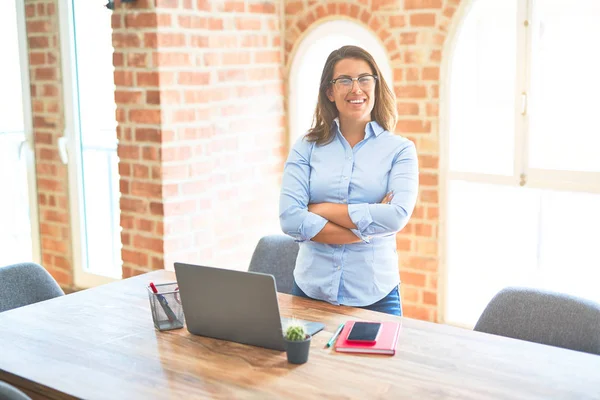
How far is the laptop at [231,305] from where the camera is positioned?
193 cm

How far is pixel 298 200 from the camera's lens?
257 centimetres

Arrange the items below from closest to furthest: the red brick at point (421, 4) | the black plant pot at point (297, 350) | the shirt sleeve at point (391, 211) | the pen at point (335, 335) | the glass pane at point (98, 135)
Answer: the black plant pot at point (297, 350)
the pen at point (335, 335)
the shirt sleeve at point (391, 211)
the red brick at point (421, 4)
the glass pane at point (98, 135)

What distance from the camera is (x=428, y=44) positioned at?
364cm

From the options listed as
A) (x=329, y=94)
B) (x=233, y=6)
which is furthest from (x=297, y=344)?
(x=233, y=6)

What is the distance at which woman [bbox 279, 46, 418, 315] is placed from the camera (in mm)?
2463

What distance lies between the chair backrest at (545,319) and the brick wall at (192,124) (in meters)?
1.89

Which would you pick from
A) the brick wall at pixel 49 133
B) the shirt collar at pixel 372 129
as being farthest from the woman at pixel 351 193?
the brick wall at pixel 49 133

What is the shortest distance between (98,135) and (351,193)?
2.33m

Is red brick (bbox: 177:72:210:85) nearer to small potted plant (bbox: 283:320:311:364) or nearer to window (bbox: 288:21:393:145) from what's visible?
window (bbox: 288:21:393:145)

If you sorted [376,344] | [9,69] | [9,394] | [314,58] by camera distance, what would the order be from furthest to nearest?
[9,69] < [314,58] < [376,344] < [9,394]

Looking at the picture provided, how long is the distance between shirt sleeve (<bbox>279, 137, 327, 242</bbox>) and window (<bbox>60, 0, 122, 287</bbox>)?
2.02 m

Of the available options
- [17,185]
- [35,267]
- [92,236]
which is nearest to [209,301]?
[35,267]

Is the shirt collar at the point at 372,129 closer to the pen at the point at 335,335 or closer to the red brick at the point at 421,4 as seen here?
the pen at the point at 335,335

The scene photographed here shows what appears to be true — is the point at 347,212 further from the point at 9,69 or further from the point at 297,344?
the point at 9,69
